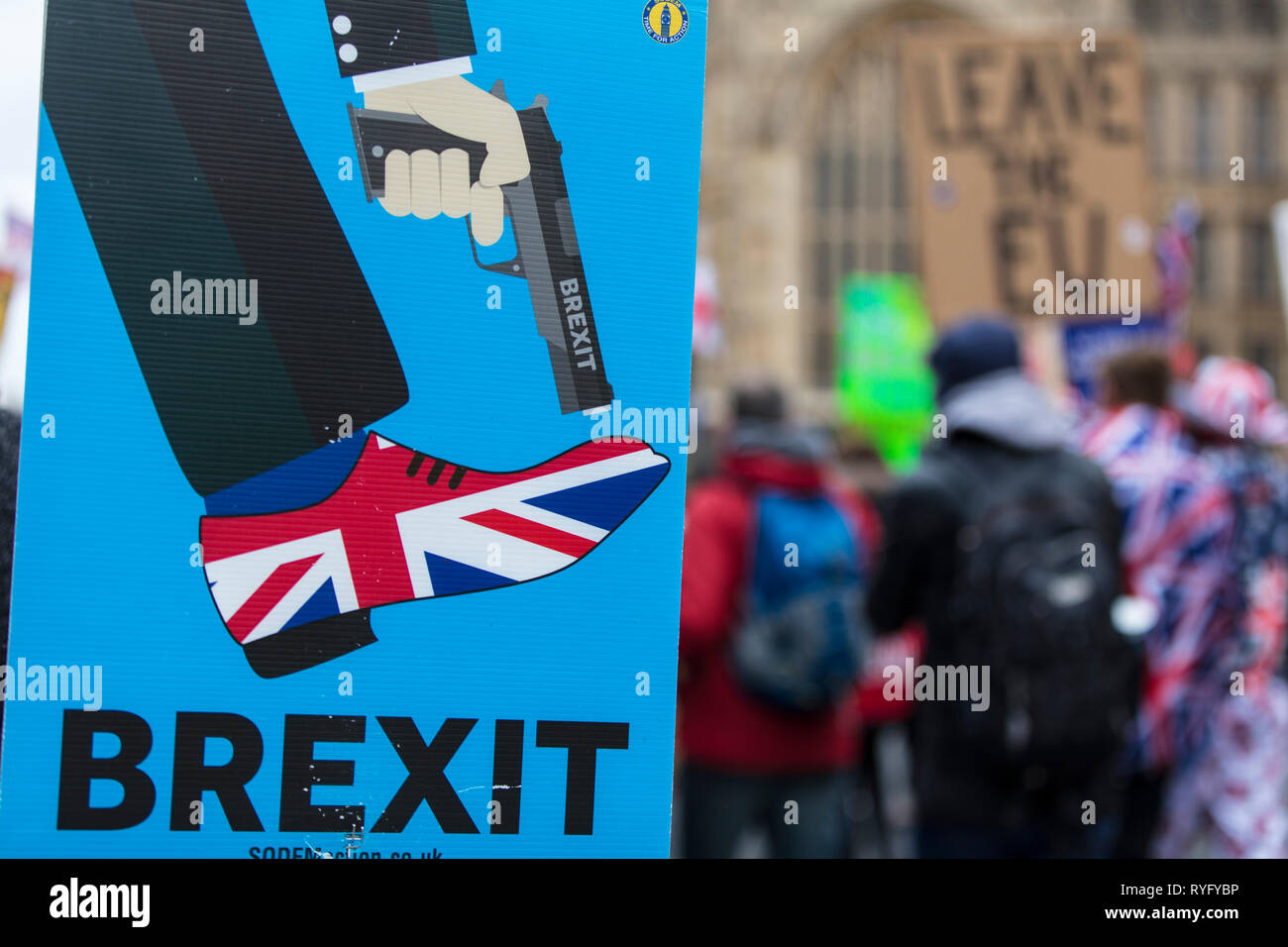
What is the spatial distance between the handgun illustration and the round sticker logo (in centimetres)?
13

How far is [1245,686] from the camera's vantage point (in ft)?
13.6

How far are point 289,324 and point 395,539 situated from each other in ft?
0.73

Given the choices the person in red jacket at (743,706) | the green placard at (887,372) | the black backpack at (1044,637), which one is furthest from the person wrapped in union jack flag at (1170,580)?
the green placard at (887,372)

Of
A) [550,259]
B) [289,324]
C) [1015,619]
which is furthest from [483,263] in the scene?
[1015,619]

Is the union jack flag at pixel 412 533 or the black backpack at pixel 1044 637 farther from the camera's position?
the black backpack at pixel 1044 637

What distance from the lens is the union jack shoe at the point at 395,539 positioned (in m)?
1.37

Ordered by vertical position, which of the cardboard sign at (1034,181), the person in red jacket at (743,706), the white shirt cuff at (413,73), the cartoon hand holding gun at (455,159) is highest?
the cardboard sign at (1034,181)

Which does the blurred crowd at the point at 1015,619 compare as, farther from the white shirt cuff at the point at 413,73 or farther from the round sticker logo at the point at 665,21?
the white shirt cuff at the point at 413,73

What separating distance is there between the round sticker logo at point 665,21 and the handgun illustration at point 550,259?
0.13 meters

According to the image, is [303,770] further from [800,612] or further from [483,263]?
[800,612]
